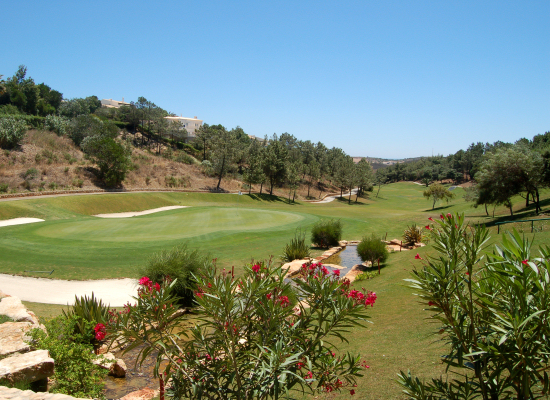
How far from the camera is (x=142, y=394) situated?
22.9 feet

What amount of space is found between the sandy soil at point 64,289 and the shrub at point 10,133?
49863 mm

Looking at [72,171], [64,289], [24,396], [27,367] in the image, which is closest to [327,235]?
[64,289]

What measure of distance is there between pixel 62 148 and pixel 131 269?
5638 centimetres

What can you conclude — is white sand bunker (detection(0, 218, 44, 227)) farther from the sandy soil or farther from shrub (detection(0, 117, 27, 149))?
shrub (detection(0, 117, 27, 149))

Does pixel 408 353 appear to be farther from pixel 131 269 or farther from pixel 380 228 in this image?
pixel 380 228

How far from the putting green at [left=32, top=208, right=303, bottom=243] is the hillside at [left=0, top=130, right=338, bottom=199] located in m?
24.2

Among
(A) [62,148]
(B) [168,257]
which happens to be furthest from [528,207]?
(A) [62,148]

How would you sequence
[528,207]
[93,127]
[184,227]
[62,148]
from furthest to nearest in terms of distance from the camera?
[93,127]
[62,148]
[528,207]
[184,227]

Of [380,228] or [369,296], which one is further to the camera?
[380,228]

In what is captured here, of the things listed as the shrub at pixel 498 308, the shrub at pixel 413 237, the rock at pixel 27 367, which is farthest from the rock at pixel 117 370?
the shrub at pixel 413 237

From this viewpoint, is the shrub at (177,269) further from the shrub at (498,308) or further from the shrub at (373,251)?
the shrub at (498,308)

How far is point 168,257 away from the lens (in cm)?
1303

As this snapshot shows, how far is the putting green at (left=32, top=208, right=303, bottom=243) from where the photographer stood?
22.7 meters

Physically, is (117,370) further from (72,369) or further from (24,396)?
(24,396)
